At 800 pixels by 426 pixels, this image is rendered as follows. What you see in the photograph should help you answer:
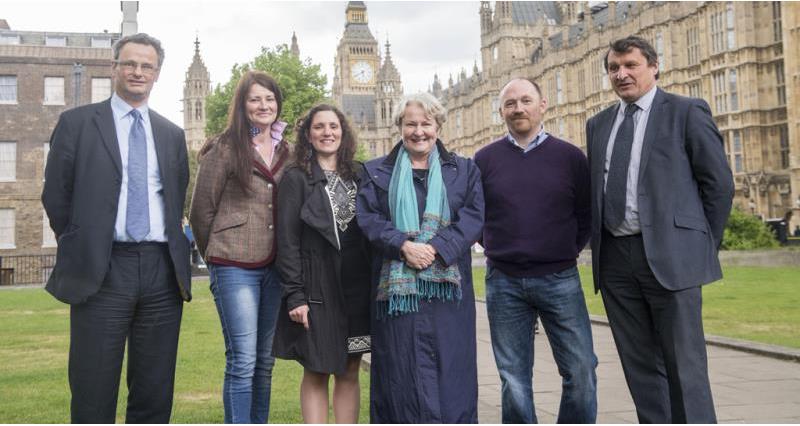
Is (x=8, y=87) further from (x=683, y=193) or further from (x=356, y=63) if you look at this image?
(x=356, y=63)

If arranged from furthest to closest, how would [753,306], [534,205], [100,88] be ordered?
[100,88], [753,306], [534,205]

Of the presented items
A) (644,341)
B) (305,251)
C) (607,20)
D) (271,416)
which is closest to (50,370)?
(271,416)

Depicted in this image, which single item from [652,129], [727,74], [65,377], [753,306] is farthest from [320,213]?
[727,74]

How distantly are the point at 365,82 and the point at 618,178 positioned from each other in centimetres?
13055

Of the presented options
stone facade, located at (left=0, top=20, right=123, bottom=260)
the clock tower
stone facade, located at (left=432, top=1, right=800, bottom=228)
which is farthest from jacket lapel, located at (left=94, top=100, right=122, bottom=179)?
the clock tower

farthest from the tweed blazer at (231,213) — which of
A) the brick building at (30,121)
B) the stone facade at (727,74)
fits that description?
the stone facade at (727,74)

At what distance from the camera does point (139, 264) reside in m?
4.18

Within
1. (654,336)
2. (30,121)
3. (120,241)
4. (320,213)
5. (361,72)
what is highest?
(361,72)

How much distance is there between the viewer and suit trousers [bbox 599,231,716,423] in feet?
13.5

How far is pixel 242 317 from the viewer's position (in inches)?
187

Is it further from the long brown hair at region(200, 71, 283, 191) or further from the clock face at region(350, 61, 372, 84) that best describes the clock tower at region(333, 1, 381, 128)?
the long brown hair at region(200, 71, 283, 191)

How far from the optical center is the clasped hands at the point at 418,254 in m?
4.18

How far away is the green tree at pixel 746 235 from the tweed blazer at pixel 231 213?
23675 millimetres

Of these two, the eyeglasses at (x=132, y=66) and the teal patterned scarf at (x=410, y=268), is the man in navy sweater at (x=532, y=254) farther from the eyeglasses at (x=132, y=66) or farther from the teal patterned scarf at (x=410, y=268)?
the eyeglasses at (x=132, y=66)
